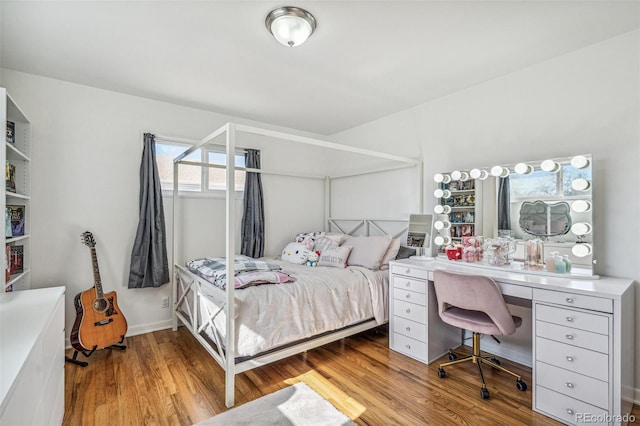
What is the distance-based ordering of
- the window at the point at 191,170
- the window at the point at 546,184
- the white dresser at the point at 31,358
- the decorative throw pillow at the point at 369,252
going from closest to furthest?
the white dresser at the point at 31,358
the window at the point at 546,184
the decorative throw pillow at the point at 369,252
the window at the point at 191,170

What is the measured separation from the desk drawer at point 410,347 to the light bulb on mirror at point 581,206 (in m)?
1.51

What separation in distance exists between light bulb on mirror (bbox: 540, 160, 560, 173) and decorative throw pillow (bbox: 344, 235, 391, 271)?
1457 millimetres

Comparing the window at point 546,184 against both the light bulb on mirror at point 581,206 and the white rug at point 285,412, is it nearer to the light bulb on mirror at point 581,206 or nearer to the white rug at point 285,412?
the light bulb on mirror at point 581,206

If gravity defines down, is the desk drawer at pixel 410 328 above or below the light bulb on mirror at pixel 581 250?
below

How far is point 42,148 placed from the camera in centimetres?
266

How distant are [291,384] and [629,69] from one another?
318 cm

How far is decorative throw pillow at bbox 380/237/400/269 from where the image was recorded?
122 inches

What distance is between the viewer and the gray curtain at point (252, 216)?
3668 millimetres

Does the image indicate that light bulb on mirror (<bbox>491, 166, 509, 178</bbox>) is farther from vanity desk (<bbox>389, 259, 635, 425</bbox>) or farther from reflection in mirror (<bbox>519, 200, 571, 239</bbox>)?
vanity desk (<bbox>389, 259, 635, 425</bbox>)

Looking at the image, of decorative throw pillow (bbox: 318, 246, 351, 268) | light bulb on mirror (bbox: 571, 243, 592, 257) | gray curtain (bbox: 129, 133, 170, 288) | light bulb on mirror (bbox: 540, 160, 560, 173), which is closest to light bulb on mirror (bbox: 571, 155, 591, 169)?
light bulb on mirror (bbox: 540, 160, 560, 173)

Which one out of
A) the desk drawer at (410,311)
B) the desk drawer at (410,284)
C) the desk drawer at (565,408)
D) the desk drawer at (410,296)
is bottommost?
the desk drawer at (565,408)

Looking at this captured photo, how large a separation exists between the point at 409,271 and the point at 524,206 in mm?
1057

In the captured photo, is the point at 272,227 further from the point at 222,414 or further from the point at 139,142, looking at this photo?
the point at 222,414

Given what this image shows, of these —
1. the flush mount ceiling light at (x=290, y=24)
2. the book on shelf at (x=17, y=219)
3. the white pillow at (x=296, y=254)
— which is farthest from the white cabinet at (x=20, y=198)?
the white pillow at (x=296, y=254)
